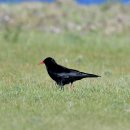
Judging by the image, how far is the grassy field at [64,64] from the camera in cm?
1284

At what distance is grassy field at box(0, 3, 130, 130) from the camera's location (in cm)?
1284

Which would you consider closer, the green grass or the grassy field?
the green grass

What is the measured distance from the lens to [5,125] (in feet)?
39.5

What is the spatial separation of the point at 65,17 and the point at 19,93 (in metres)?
29.5

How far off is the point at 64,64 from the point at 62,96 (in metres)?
11.4

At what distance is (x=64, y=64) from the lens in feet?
87.0

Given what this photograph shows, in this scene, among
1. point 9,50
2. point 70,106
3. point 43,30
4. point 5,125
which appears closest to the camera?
point 5,125

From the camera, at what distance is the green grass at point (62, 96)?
40.6 feet

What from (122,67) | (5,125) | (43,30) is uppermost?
(43,30)

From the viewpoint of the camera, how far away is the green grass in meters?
12.4

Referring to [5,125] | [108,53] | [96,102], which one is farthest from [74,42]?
[5,125]

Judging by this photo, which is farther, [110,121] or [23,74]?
[23,74]

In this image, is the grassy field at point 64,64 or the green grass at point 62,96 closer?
the green grass at point 62,96

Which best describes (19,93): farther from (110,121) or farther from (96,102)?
(110,121)
